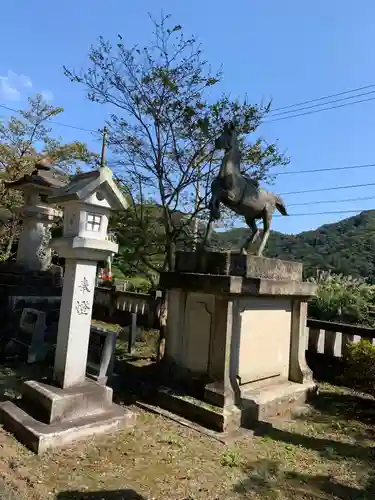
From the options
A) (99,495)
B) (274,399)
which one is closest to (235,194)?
(274,399)

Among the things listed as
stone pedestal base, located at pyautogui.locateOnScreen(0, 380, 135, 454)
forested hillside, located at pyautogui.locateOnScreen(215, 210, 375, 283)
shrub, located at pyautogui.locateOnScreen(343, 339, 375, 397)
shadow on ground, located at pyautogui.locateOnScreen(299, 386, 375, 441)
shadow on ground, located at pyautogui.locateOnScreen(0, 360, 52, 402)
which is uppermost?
forested hillside, located at pyautogui.locateOnScreen(215, 210, 375, 283)

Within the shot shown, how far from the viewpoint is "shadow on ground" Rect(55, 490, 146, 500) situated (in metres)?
3.10

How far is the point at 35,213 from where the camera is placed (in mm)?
11039

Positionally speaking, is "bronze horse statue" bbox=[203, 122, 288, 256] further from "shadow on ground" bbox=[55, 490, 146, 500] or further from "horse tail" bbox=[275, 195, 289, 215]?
"shadow on ground" bbox=[55, 490, 146, 500]

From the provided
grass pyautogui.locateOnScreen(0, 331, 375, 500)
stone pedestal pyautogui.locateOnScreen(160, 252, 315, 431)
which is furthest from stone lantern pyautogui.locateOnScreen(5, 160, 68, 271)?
grass pyautogui.locateOnScreen(0, 331, 375, 500)

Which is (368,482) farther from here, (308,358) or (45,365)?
(45,365)

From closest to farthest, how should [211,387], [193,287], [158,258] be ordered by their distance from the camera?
[211,387] < [193,287] < [158,258]

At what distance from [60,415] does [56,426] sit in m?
0.14

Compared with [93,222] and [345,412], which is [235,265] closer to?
[93,222]

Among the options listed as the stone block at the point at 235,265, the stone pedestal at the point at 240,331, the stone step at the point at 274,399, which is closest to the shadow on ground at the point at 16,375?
the stone pedestal at the point at 240,331

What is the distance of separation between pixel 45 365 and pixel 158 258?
18.0 feet

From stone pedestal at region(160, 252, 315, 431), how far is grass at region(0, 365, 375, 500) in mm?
574

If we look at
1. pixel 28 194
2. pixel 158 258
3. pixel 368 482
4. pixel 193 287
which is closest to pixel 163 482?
pixel 368 482

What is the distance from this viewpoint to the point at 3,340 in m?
8.25
